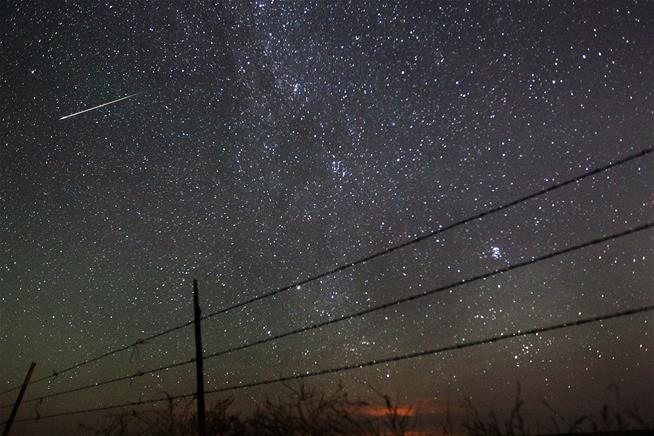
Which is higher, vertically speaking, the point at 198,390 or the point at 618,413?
the point at 198,390

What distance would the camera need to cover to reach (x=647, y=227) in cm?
418

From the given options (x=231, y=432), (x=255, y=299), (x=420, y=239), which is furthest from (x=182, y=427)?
(x=420, y=239)

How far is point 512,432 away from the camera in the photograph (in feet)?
17.4

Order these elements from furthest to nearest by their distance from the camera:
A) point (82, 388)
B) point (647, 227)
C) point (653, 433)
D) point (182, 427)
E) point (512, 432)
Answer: point (82, 388)
point (182, 427)
point (512, 432)
point (653, 433)
point (647, 227)

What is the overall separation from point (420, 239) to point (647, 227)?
2.01m

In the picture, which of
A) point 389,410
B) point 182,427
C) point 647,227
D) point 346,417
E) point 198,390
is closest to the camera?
point 647,227

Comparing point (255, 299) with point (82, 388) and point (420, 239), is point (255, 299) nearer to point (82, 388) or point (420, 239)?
point (420, 239)

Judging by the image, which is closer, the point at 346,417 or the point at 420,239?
the point at 420,239

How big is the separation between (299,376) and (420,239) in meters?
2.08

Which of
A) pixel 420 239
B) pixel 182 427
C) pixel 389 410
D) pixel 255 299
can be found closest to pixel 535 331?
pixel 420 239

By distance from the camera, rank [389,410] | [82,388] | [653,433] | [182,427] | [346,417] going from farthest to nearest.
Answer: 1. [82,388]
2. [182,427]
3. [346,417]
4. [389,410]
5. [653,433]

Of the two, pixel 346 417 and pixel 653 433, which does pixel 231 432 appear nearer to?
pixel 346 417

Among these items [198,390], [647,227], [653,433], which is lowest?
[653,433]

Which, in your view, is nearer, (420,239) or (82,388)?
(420,239)
